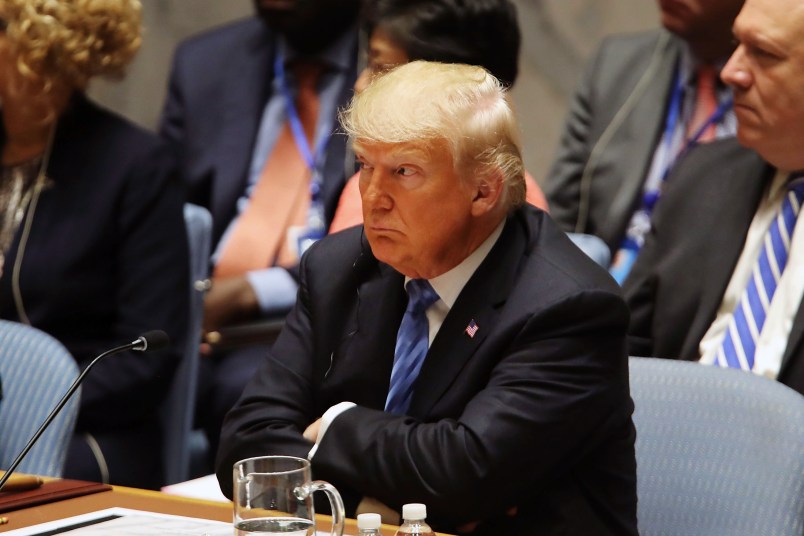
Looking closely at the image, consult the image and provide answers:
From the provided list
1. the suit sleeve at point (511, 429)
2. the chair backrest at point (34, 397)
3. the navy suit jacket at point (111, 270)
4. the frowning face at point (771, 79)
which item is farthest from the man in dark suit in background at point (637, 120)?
the chair backrest at point (34, 397)

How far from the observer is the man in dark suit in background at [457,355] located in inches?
78.9

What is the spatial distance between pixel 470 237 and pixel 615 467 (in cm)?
46

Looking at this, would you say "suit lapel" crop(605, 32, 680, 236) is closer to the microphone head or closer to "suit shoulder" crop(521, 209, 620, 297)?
"suit shoulder" crop(521, 209, 620, 297)

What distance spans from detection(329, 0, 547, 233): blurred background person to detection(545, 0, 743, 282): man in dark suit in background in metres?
0.92

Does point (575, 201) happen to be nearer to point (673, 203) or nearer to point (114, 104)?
point (673, 203)

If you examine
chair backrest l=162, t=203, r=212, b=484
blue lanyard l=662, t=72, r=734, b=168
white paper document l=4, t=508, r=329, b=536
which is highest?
white paper document l=4, t=508, r=329, b=536

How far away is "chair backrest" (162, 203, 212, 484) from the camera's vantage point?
11.1 feet

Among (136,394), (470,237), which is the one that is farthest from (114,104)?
(470,237)

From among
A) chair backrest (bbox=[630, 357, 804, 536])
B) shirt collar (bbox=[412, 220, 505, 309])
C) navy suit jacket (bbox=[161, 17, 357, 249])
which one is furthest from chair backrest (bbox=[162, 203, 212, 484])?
chair backrest (bbox=[630, 357, 804, 536])

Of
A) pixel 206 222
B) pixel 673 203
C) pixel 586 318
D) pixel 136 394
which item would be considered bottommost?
pixel 136 394

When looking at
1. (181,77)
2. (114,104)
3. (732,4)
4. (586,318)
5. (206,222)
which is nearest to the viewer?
(586,318)

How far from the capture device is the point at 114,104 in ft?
18.9

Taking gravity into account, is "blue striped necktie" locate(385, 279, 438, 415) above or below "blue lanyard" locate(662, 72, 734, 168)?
above

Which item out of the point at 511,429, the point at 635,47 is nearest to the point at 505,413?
the point at 511,429
